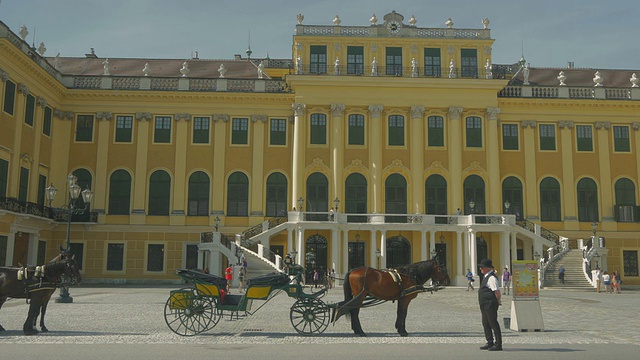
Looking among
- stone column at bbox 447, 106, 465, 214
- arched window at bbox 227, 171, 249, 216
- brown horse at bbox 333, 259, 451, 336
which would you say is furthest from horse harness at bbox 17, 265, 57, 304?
stone column at bbox 447, 106, 465, 214

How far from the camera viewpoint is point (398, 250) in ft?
144

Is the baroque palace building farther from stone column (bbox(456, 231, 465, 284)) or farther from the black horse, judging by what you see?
the black horse

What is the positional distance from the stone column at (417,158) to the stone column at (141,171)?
18229 millimetres

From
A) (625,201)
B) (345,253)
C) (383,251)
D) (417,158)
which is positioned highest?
(417,158)

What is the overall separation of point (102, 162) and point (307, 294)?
33290 millimetres

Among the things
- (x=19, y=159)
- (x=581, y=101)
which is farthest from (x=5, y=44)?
(x=581, y=101)

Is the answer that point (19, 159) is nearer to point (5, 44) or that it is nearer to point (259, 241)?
point (5, 44)

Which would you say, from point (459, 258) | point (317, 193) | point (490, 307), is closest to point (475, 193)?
point (459, 258)

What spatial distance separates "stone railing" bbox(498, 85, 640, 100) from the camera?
46.0 m

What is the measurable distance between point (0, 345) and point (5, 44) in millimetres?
26219

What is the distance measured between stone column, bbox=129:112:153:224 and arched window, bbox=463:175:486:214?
72.4 feet

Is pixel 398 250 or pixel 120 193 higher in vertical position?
pixel 120 193

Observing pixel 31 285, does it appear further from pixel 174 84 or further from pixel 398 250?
pixel 174 84

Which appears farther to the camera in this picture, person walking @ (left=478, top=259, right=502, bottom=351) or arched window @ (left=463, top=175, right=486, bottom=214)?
arched window @ (left=463, top=175, right=486, bottom=214)
